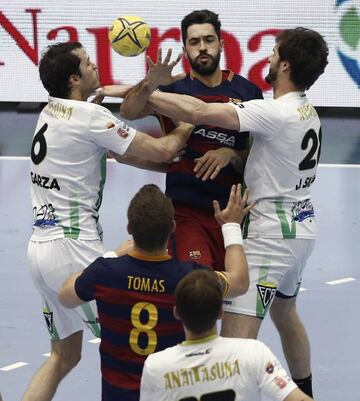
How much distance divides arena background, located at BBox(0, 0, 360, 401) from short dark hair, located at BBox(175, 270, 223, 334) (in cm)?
324

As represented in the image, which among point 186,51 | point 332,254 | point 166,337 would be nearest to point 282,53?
point 186,51

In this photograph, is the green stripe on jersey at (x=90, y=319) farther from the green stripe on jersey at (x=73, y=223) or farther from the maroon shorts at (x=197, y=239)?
the maroon shorts at (x=197, y=239)

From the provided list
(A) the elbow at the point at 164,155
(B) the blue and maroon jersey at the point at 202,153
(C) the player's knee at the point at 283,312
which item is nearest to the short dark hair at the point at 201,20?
(B) the blue and maroon jersey at the point at 202,153

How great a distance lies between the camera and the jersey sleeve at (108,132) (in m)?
6.98

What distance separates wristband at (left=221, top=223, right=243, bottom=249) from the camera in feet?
20.5

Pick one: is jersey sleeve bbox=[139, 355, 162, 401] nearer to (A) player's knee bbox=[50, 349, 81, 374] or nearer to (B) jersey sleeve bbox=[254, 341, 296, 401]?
(B) jersey sleeve bbox=[254, 341, 296, 401]

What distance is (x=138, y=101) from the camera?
7098mm

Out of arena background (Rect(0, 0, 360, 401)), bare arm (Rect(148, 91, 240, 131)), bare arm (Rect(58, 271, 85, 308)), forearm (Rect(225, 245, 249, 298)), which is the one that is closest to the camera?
bare arm (Rect(58, 271, 85, 308))

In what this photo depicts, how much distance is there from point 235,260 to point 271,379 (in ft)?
4.16

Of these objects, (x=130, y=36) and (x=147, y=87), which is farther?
(x=130, y=36)

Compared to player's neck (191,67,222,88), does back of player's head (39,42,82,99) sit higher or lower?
higher

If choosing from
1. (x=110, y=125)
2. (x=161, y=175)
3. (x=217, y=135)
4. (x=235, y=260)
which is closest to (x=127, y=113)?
(x=110, y=125)

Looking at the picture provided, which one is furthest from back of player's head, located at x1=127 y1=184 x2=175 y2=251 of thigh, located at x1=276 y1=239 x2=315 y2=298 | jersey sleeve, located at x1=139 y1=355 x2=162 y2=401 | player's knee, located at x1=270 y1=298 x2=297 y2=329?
player's knee, located at x1=270 y1=298 x2=297 y2=329

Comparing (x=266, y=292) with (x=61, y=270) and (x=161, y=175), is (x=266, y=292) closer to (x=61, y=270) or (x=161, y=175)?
(x=61, y=270)
